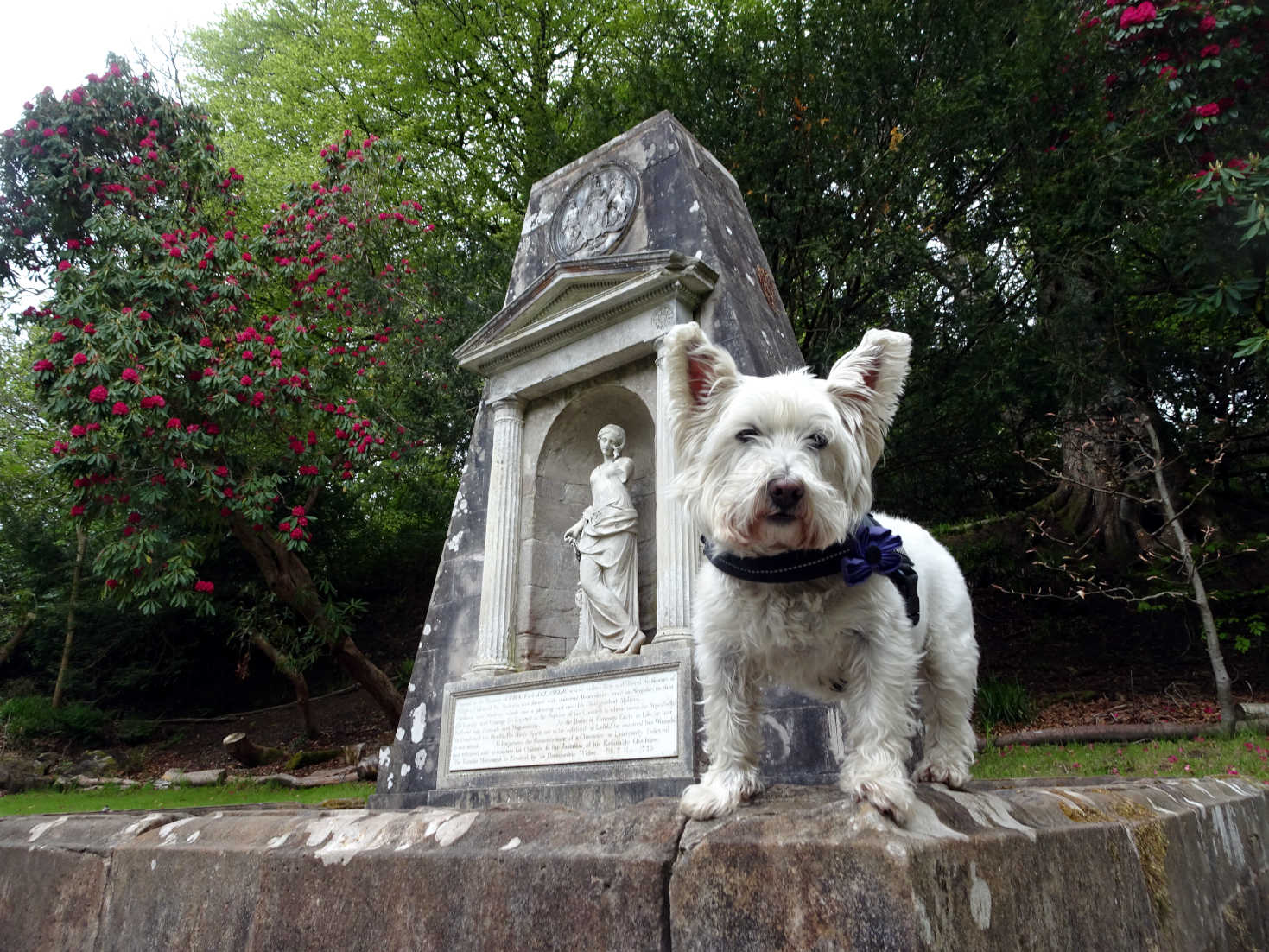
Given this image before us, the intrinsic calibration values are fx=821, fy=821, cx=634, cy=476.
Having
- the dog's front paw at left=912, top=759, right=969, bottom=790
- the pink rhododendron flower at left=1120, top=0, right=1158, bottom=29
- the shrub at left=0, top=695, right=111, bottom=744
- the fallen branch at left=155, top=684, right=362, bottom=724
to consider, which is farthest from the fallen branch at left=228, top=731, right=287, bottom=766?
the pink rhododendron flower at left=1120, top=0, right=1158, bottom=29

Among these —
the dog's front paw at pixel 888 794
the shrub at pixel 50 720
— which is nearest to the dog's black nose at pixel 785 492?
the dog's front paw at pixel 888 794

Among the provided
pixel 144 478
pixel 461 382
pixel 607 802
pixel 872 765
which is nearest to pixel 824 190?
pixel 461 382

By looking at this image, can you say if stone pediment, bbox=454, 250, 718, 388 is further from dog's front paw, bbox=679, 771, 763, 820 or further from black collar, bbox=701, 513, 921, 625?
dog's front paw, bbox=679, 771, 763, 820

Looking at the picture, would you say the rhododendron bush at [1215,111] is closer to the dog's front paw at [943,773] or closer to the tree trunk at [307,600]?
the dog's front paw at [943,773]

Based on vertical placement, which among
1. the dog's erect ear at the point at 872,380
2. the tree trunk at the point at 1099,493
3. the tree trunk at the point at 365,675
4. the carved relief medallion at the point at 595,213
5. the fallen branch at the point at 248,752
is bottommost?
the fallen branch at the point at 248,752

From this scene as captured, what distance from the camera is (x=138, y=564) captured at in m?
9.12

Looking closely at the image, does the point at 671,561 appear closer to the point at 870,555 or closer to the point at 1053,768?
the point at 870,555

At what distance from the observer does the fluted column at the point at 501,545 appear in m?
6.40

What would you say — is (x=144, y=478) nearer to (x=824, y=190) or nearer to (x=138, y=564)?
(x=138, y=564)

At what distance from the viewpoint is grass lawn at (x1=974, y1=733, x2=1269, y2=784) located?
22.4ft

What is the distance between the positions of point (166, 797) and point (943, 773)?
1080cm

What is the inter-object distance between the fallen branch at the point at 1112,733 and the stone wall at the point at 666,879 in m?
5.68

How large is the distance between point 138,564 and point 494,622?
5.14 m

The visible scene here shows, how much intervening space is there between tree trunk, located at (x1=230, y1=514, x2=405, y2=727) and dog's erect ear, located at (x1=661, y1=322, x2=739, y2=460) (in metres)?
10.3
